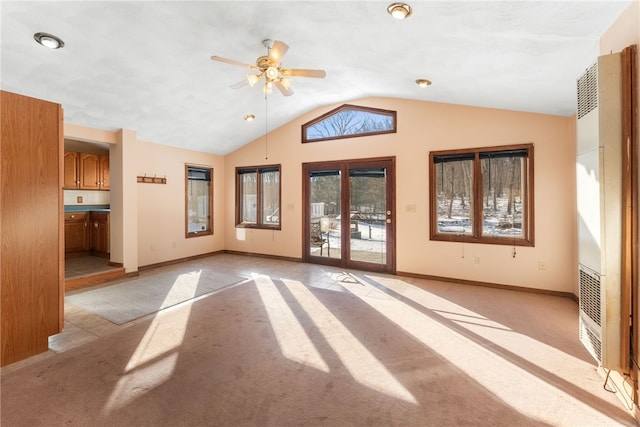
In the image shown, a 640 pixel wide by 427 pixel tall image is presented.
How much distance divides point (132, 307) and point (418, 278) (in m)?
4.30

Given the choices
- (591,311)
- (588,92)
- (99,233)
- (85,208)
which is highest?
(588,92)

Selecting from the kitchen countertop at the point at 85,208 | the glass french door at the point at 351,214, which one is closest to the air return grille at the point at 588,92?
the glass french door at the point at 351,214

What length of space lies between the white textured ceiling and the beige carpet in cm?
269

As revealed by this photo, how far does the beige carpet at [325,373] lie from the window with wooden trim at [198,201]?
3.44 meters

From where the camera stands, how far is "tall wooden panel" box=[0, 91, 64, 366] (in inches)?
96.0

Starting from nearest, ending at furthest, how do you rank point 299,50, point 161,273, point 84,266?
point 299,50 → point 84,266 → point 161,273

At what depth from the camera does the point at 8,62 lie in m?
3.10

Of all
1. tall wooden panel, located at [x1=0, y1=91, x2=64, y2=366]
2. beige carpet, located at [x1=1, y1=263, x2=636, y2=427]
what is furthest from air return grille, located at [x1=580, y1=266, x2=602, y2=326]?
tall wooden panel, located at [x1=0, y1=91, x2=64, y2=366]

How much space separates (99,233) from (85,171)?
1331 millimetres

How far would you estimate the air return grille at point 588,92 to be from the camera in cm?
215

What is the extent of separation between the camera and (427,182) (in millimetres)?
5062

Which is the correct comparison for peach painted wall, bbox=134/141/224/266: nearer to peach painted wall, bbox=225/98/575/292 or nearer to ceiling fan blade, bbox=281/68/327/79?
peach painted wall, bbox=225/98/575/292

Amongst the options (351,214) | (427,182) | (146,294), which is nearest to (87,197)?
(146,294)

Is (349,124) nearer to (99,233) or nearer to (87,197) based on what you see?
(99,233)
